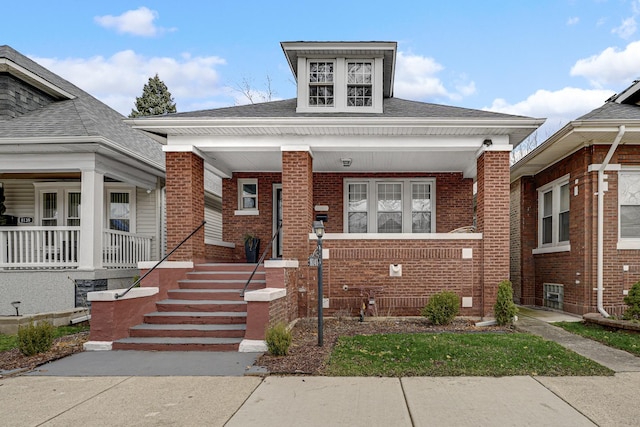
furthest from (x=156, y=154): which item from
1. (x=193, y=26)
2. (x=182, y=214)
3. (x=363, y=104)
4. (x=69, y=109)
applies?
(x=193, y=26)

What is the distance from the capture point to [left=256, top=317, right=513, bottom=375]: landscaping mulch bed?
5.97 metres

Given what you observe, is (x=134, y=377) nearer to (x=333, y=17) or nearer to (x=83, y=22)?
(x=333, y=17)

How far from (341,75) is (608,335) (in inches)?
290

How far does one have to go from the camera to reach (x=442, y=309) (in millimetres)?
8688

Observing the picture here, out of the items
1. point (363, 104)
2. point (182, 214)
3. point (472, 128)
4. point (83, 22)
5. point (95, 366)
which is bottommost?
point (95, 366)

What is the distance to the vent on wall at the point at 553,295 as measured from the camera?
11023mm

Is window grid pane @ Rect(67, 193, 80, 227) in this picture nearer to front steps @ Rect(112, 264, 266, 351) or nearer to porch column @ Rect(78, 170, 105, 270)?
porch column @ Rect(78, 170, 105, 270)

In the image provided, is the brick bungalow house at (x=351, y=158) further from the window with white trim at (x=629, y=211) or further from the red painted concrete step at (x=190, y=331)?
the window with white trim at (x=629, y=211)

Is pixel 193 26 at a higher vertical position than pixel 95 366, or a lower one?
higher

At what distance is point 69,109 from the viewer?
1205 centimetres

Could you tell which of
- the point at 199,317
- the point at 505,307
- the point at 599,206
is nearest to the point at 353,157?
the point at 505,307

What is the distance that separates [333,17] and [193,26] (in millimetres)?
9839

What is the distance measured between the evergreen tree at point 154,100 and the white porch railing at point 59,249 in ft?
83.3

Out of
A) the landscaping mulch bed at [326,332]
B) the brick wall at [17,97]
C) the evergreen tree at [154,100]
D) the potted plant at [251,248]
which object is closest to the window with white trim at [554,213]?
the landscaping mulch bed at [326,332]
